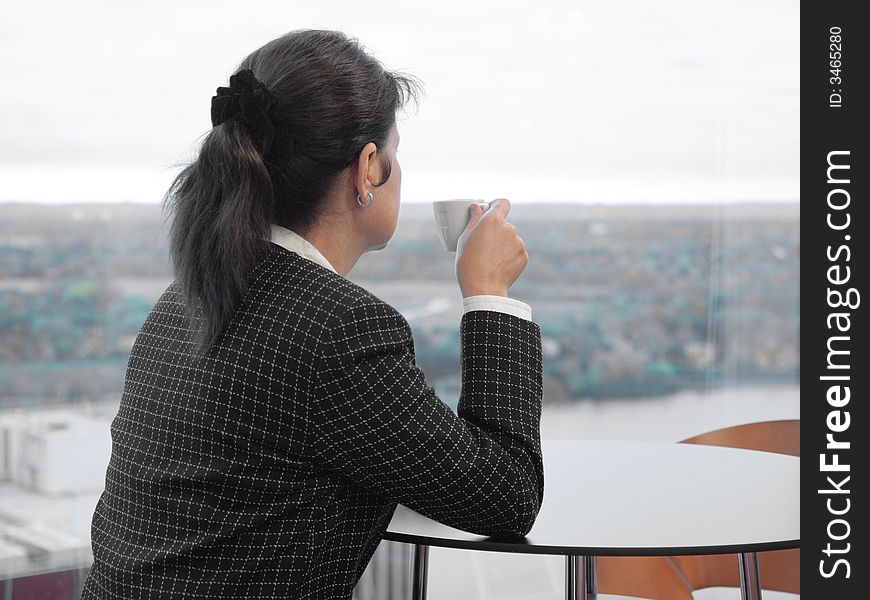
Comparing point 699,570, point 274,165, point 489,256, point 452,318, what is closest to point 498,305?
point 489,256

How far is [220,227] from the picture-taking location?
98 cm

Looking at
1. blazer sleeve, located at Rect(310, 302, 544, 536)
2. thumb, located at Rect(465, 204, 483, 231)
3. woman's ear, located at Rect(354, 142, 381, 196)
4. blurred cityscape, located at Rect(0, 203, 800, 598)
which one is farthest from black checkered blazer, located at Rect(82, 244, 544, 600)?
blurred cityscape, located at Rect(0, 203, 800, 598)

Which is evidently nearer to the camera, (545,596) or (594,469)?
(594,469)

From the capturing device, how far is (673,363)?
2.57m

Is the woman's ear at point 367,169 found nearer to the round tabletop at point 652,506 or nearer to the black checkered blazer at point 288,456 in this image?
the black checkered blazer at point 288,456

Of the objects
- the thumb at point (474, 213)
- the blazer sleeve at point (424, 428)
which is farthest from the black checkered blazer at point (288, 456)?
the thumb at point (474, 213)

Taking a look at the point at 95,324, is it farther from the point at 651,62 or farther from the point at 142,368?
the point at 651,62

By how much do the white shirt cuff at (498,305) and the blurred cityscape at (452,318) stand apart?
79cm

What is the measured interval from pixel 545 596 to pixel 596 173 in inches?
44.2

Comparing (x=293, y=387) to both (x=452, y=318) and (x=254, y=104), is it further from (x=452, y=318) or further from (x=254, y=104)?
(x=452, y=318)

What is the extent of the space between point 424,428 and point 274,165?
1.08 feet

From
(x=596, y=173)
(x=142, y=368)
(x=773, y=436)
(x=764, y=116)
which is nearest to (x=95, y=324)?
(x=142, y=368)

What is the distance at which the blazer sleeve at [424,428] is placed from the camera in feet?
2.97

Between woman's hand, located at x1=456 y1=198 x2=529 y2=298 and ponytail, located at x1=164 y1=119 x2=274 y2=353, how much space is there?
256 millimetres
